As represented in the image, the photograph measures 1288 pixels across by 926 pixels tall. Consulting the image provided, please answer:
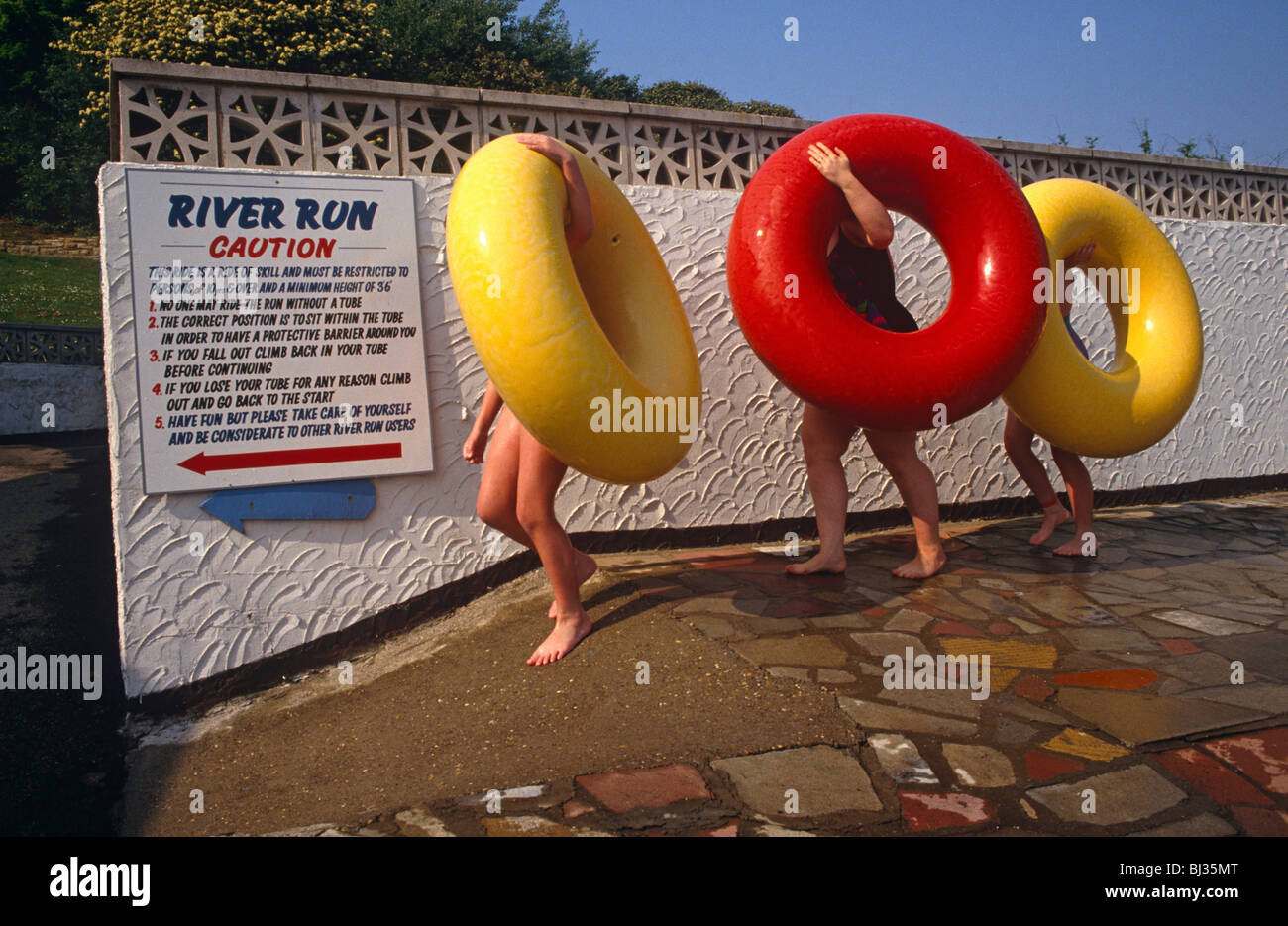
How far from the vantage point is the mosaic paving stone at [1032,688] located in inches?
115

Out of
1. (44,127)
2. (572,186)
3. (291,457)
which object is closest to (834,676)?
(572,186)

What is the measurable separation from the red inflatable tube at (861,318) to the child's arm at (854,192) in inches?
1.8

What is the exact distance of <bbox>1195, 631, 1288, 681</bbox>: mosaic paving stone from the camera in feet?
10.4

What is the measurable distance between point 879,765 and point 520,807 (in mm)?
1033

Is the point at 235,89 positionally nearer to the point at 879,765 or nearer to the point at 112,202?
the point at 112,202

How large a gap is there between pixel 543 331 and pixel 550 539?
37.3 inches

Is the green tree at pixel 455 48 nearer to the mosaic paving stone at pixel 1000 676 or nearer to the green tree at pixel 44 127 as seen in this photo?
the green tree at pixel 44 127

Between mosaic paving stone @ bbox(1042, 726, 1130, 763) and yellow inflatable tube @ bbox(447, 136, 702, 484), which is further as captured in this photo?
yellow inflatable tube @ bbox(447, 136, 702, 484)

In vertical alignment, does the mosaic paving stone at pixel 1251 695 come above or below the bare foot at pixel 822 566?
below

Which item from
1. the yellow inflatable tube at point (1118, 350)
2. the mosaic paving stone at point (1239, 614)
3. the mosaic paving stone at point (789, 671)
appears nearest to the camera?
the mosaic paving stone at point (789, 671)

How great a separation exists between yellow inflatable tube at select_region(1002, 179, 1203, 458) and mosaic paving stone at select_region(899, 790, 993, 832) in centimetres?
237

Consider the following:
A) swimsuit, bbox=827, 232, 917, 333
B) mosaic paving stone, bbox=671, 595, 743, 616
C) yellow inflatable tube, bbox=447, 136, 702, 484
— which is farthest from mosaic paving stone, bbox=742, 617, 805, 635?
swimsuit, bbox=827, 232, 917, 333

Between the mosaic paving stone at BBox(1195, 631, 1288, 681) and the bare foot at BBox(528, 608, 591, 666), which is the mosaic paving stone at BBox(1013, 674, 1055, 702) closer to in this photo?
the mosaic paving stone at BBox(1195, 631, 1288, 681)

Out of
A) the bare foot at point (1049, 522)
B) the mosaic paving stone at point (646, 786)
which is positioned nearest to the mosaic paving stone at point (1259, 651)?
the bare foot at point (1049, 522)
